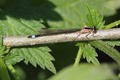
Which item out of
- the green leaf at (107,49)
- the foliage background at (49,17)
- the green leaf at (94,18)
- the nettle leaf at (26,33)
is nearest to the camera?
the green leaf at (107,49)

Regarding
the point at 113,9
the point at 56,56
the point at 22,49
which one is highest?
the point at 113,9

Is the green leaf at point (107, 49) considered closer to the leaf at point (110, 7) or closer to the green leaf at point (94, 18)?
the green leaf at point (94, 18)

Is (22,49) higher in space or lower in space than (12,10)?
lower

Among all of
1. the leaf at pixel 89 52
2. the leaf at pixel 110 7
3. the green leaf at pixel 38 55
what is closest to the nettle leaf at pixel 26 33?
the green leaf at pixel 38 55

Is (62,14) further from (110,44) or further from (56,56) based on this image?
(110,44)

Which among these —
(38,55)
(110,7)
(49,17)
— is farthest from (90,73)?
(110,7)

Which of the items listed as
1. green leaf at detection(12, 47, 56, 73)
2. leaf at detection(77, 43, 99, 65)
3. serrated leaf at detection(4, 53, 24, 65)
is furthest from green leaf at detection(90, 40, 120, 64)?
serrated leaf at detection(4, 53, 24, 65)

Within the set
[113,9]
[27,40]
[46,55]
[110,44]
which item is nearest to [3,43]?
[27,40]
